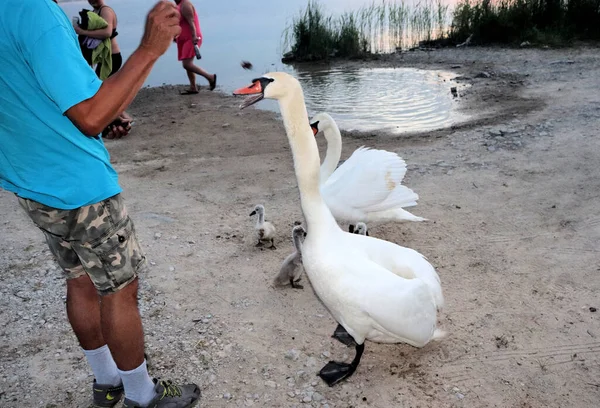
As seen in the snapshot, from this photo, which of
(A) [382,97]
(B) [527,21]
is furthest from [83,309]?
(B) [527,21]

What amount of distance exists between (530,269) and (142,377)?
2.99m

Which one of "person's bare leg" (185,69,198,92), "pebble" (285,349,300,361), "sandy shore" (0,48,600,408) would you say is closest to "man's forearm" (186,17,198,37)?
"person's bare leg" (185,69,198,92)

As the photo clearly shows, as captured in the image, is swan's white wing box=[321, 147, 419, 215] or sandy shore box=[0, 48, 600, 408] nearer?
sandy shore box=[0, 48, 600, 408]

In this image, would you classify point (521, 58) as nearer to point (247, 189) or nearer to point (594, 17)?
point (594, 17)

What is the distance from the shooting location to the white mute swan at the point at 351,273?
9.46 feet

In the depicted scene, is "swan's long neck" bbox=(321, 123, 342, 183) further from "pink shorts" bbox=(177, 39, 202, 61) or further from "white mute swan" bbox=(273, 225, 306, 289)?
"pink shorts" bbox=(177, 39, 202, 61)

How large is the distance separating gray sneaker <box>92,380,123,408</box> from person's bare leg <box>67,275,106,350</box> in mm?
318

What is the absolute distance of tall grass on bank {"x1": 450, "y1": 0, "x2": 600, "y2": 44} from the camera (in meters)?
12.8

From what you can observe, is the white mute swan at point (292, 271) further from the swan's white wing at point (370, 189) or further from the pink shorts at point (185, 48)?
the pink shorts at point (185, 48)

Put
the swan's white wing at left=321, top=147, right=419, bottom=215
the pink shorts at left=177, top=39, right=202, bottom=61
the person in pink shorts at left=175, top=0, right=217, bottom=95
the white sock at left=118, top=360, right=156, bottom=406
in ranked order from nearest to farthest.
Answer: the white sock at left=118, top=360, right=156, bottom=406
the swan's white wing at left=321, top=147, right=419, bottom=215
the person in pink shorts at left=175, top=0, right=217, bottom=95
the pink shorts at left=177, top=39, right=202, bottom=61

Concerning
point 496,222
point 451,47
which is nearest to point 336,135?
point 496,222

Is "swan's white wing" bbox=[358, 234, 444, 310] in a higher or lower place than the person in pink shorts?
lower

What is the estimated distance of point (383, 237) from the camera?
492cm

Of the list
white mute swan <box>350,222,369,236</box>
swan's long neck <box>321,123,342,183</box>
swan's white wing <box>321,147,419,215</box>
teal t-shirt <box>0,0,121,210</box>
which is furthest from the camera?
swan's long neck <box>321,123,342,183</box>
